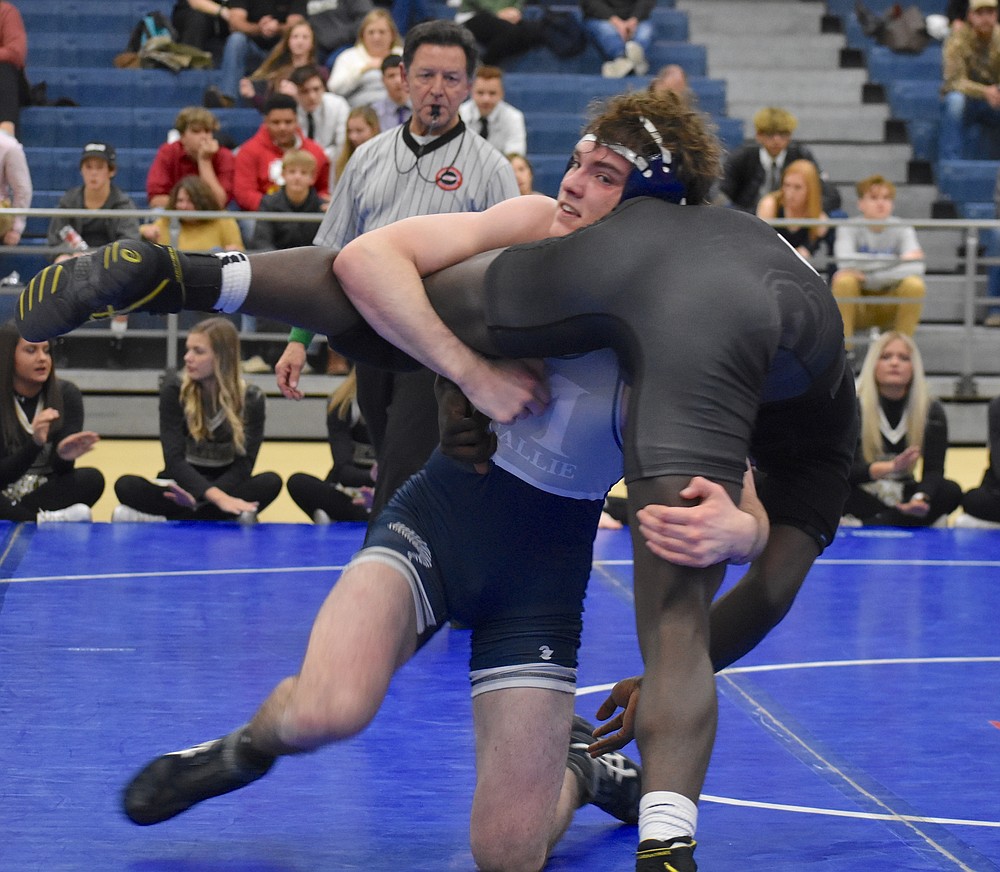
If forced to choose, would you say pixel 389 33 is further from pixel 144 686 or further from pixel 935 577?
pixel 144 686

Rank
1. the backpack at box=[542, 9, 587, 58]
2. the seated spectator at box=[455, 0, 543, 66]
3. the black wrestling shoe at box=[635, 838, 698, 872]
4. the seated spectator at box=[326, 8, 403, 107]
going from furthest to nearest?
the backpack at box=[542, 9, 587, 58]
the seated spectator at box=[455, 0, 543, 66]
the seated spectator at box=[326, 8, 403, 107]
the black wrestling shoe at box=[635, 838, 698, 872]

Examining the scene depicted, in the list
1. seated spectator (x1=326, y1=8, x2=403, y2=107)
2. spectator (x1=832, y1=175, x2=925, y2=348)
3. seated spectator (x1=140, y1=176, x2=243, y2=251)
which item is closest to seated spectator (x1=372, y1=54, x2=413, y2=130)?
seated spectator (x1=326, y1=8, x2=403, y2=107)

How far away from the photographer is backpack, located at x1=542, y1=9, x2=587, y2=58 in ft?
38.9

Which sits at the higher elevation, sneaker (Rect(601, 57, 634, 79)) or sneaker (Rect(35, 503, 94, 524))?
sneaker (Rect(601, 57, 634, 79))

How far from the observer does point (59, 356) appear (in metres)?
9.88

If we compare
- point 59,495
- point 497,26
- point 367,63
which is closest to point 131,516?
point 59,495

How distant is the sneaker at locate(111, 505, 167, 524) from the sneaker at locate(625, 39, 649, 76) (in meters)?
5.86

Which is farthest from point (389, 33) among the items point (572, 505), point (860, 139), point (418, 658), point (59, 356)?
point (572, 505)

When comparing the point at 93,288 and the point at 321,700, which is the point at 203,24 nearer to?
the point at 93,288

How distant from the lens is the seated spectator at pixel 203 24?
11.7 metres

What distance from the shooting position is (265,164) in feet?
32.2

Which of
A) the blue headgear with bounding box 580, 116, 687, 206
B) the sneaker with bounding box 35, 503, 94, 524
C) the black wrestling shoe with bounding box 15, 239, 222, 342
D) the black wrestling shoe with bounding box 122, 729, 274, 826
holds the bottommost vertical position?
the sneaker with bounding box 35, 503, 94, 524

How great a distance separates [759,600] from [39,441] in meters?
4.49

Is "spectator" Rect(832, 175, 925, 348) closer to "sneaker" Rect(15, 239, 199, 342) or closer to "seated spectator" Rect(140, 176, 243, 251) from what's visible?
"seated spectator" Rect(140, 176, 243, 251)
